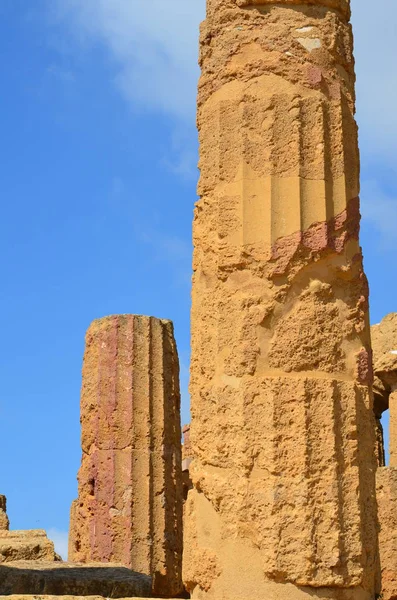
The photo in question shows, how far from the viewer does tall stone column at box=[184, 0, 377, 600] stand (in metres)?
6.37

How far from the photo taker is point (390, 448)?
60.2 ft

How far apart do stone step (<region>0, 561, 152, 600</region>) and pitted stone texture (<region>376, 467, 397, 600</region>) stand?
611 centimetres

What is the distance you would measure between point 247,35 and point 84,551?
A: 24.1 feet

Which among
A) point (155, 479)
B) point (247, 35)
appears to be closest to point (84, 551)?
point (155, 479)

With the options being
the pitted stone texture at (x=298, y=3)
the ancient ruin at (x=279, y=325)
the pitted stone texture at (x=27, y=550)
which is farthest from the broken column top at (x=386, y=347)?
the pitted stone texture at (x=298, y=3)

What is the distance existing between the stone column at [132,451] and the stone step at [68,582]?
3402mm

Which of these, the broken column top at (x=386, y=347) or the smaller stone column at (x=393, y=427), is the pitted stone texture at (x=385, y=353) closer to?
the broken column top at (x=386, y=347)

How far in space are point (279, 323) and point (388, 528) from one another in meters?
8.97

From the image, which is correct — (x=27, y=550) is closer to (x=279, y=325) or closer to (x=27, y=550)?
(x=27, y=550)

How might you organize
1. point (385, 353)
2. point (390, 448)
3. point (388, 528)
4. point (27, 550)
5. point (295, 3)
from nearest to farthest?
point (295, 3)
point (27, 550)
point (388, 528)
point (390, 448)
point (385, 353)

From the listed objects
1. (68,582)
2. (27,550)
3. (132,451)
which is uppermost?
(132,451)

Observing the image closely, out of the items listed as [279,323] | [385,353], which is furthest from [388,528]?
[279,323]

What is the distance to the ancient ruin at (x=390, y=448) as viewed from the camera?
1477cm

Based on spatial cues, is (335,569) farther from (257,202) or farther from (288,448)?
(257,202)
